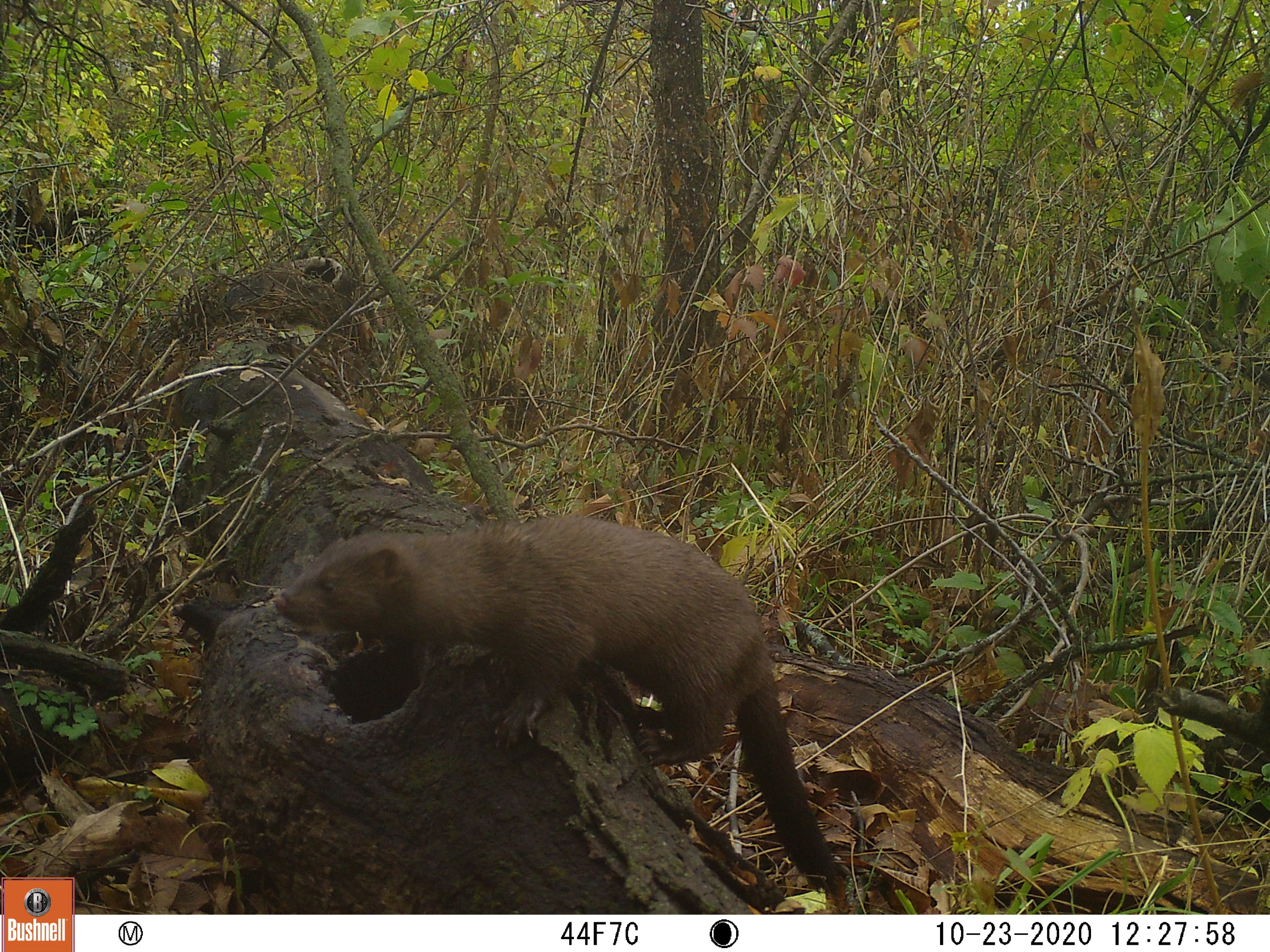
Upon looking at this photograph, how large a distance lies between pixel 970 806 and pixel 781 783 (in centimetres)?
66

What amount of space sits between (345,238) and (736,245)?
2.85 meters

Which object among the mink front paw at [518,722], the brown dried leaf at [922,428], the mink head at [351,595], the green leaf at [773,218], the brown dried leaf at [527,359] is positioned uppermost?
the green leaf at [773,218]

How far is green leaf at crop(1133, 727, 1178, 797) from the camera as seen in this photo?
2.22 meters

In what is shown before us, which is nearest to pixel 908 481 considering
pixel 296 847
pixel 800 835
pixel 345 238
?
pixel 800 835

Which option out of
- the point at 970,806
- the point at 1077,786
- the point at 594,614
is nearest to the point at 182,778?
the point at 594,614

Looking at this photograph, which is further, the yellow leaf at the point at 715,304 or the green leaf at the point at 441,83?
the yellow leaf at the point at 715,304

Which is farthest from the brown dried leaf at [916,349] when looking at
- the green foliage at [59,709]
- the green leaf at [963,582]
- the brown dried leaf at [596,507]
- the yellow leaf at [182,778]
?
the green foliage at [59,709]

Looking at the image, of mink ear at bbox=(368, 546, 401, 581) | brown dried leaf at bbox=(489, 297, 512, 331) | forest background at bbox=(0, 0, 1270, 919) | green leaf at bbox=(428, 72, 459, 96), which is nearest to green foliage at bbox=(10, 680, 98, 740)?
forest background at bbox=(0, 0, 1270, 919)

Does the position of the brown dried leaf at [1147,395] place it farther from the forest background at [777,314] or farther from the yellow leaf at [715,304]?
the yellow leaf at [715,304]

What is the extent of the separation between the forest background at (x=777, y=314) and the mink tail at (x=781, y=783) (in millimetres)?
1010

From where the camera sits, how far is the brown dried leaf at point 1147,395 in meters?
1.90

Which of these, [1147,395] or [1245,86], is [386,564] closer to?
[1147,395]

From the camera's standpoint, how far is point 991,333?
16.1ft
